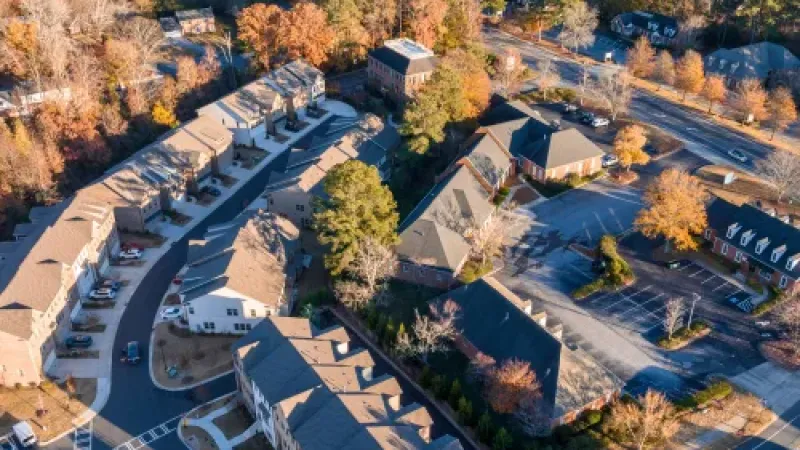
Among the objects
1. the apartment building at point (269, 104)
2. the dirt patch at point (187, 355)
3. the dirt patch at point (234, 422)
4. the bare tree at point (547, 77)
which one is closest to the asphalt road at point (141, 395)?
the dirt patch at point (187, 355)

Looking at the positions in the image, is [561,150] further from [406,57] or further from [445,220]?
[406,57]

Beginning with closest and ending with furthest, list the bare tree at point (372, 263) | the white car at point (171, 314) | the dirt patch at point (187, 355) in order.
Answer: the dirt patch at point (187, 355) < the bare tree at point (372, 263) < the white car at point (171, 314)

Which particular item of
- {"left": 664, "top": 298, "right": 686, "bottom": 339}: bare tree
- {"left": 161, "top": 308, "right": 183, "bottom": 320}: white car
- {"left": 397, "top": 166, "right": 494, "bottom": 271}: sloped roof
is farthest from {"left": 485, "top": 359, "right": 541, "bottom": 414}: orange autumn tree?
{"left": 161, "top": 308, "right": 183, "bottom": 320}: white car

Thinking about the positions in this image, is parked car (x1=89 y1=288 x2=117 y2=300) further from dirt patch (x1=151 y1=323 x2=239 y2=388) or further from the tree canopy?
the tree canopy

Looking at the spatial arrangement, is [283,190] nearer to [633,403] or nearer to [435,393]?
[435,393]

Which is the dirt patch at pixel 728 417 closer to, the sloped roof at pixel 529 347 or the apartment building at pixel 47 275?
the sloped roof at pixel 529 347

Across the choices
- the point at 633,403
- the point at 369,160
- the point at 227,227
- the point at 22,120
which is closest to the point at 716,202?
the point at 633,403
